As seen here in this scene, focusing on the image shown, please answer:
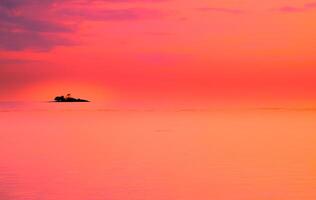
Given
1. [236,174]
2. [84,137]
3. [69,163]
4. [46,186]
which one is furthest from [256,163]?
[84,137]

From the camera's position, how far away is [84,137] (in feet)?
220

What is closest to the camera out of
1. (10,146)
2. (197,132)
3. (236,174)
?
(236,174)

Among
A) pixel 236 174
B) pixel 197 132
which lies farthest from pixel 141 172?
pixel 197 132

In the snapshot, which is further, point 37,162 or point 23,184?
point 37,162

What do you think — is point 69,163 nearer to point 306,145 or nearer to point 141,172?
point 141,172

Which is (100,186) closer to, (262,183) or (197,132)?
(262,183)

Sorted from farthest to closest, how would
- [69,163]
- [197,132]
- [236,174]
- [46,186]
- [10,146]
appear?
[197,132] → [10,146] → [69,163] → [236,174] → [46,186]

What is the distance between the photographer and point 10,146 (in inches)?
2147

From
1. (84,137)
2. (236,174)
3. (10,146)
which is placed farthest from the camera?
(84,137)

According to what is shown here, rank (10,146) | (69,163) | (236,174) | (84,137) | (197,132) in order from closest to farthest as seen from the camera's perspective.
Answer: (236,174)
(69,163)
(10,146)
(84,137)
(197,132)

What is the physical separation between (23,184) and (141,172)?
26.9ft

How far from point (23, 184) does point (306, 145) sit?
31.9 meters

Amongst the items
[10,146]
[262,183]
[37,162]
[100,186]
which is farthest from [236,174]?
[10,146]

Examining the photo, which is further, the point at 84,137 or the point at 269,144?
the point at 84,137
